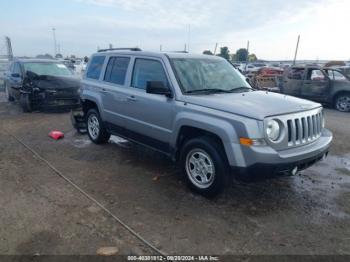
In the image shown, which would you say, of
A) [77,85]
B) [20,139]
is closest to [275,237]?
[20,139]

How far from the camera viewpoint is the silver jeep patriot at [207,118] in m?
3.73

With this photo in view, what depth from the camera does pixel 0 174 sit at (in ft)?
16.7

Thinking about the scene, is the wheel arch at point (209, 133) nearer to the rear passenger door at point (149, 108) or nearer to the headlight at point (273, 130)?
the rear passenger door at point (149, 108)

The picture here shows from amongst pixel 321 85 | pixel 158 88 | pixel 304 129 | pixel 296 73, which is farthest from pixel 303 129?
pixel 296 73

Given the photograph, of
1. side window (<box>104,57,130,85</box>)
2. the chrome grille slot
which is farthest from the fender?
side window (<box>104,57,130,85</box>)

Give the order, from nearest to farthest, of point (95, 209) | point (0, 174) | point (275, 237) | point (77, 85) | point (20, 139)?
point (275, 237), point (95, 209), point (0, 174), point (20, 139), point (77, 85)

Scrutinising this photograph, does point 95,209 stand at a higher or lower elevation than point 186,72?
lower

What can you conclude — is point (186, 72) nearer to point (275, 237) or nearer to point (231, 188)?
point (231, 188)

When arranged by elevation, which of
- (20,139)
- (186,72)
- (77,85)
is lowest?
(20,139)

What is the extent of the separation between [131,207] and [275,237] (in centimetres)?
175

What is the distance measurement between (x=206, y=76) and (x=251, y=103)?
1.09m

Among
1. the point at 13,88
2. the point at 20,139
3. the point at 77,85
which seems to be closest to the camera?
the point at 20,139

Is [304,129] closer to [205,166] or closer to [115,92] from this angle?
[205,166]

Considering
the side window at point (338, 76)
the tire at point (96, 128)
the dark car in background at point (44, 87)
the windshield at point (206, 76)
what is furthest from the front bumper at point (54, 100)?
the side window at point (338, 76)
